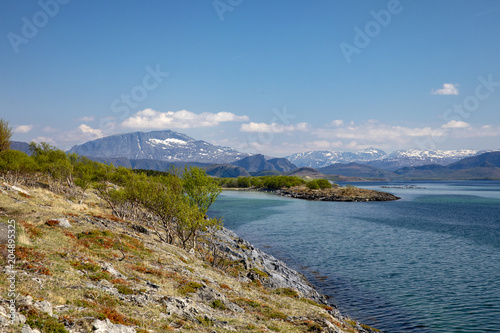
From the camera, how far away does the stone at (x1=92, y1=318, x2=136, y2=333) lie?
53.2 ft

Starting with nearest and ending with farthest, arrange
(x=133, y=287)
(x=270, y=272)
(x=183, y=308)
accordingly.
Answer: (x=183, y=308) < (x=133, y=287) < (x=270, y=272)

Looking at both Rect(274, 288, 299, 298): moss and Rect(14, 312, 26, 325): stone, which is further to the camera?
Rect(274, 288, 299, 298): moss

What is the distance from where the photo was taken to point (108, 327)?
16656 mm

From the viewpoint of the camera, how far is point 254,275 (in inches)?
1697

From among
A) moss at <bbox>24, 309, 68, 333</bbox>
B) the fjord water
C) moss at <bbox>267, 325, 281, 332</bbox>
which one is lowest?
the fjord water

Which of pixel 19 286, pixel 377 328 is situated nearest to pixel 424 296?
pixel 377 328

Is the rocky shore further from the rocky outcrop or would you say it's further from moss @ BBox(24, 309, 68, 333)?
the rocky outcrop

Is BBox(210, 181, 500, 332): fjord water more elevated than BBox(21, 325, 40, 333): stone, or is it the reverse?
BBox(21, 325, 40, 333): stone

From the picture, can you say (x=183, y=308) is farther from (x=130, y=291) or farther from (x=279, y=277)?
(x=279, y=277)

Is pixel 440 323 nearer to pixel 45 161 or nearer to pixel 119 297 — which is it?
pixel 119 297

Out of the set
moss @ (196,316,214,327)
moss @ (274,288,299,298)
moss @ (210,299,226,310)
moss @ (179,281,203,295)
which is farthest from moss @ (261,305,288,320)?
moss @ (274,288,299,298)

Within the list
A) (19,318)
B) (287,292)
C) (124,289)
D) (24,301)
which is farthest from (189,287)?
(19,318)

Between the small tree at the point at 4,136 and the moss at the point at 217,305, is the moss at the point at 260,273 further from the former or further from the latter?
the small tree at the point at 4,136

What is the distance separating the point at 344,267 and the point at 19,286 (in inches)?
1866
